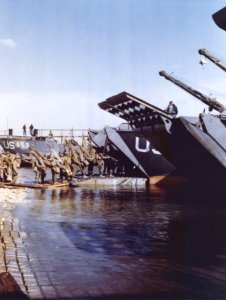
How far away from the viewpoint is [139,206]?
12.8m

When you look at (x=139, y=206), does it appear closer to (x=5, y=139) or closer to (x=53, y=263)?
(x=53, y=263)

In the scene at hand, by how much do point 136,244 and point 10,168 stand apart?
14397mm

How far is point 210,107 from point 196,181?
3287 mm

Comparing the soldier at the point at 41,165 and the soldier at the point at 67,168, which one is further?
the soldier at the point at 67,168

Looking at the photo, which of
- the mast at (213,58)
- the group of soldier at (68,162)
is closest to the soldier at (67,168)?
the group of soldier at (68,162)

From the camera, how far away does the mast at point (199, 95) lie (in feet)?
54.2

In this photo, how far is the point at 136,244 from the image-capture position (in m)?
7.46

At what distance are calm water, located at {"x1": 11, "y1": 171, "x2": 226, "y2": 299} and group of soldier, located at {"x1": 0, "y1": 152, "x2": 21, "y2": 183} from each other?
710 cm

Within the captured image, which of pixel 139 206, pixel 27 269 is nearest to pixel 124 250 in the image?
pixel 27 269

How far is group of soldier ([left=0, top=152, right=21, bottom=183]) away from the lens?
Result: 784 inches

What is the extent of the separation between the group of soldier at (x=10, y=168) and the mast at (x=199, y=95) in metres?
8.13

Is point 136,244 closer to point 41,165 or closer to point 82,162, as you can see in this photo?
point 41,165

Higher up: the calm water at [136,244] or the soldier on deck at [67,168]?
the soldier on deck at [67,168]

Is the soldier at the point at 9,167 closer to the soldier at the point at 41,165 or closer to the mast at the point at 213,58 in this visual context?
the soldier at the point at 41,165
